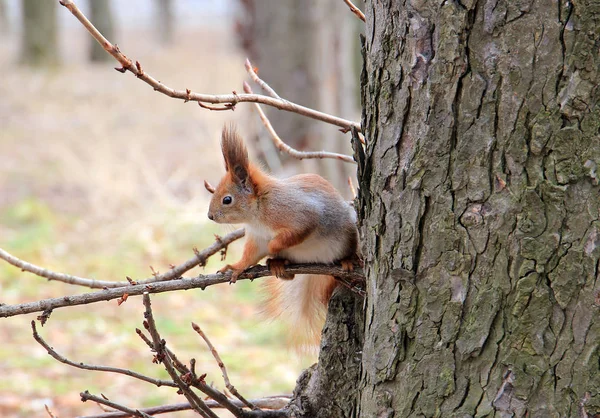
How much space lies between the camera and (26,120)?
9.45m

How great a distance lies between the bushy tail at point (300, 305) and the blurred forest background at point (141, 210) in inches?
2.7

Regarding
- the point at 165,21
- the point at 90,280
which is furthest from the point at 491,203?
the point at 165,21

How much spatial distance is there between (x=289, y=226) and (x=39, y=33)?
13705 millimetres

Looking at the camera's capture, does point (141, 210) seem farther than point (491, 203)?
Yes

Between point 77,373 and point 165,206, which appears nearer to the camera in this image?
point 77,373

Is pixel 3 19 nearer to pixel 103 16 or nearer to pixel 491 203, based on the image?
pixel 103 16

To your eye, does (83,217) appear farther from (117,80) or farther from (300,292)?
(117,80)

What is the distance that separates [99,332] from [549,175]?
3528 mm

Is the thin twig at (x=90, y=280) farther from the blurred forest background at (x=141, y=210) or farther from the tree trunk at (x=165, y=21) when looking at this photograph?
the tree trunk at (x=165, y=21)

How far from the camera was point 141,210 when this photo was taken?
6059 mm

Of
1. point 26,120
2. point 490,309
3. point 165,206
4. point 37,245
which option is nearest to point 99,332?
point 37,245

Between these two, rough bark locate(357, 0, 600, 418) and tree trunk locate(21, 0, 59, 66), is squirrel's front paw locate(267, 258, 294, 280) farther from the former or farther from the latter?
tree trunk locate(21, 0, 59, 66)

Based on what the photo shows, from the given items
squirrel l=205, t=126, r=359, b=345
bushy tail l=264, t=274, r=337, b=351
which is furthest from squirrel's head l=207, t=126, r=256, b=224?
bushy tail l=264, t=274, r=337, b=351

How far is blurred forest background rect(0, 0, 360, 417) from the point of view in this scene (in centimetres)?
374
